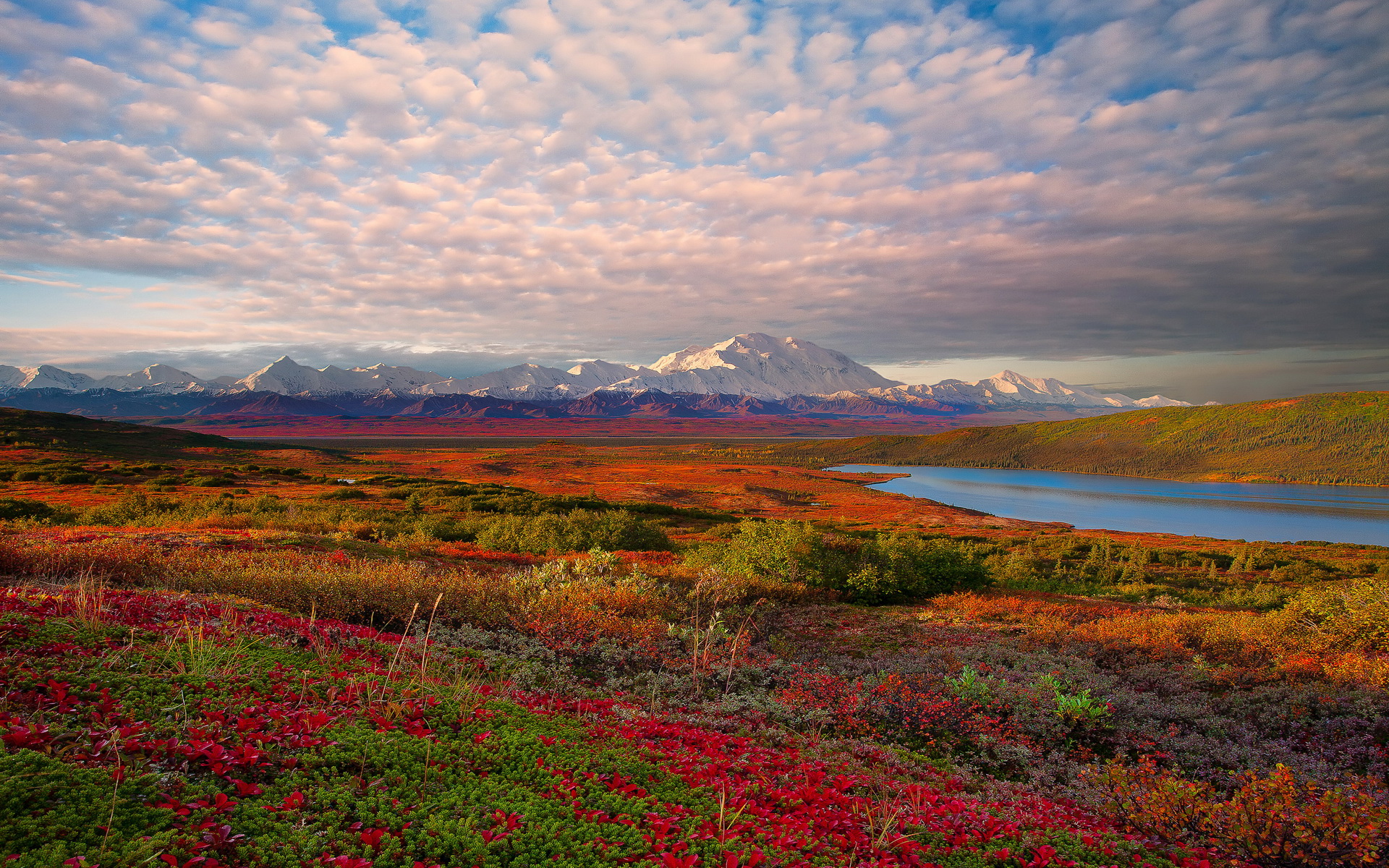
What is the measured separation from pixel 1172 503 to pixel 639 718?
136 m

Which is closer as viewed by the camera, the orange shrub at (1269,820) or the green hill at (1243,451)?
the orange shrub at (1269,820)

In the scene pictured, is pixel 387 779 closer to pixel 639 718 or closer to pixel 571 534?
pixel 639 718

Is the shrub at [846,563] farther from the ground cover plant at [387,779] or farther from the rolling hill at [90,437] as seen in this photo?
the rolling hill at [90,437]

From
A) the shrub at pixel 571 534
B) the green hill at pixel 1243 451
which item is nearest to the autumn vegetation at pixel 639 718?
the shrub at pixel 571 534

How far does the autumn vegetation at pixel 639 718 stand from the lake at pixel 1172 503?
255 ft

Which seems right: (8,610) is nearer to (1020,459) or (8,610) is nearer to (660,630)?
(660,630)

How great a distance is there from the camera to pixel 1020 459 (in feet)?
636

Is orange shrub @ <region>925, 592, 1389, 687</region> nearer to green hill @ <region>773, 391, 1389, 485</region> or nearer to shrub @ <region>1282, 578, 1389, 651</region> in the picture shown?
shrub @ <region>1282, 578, 1389, 651</region>

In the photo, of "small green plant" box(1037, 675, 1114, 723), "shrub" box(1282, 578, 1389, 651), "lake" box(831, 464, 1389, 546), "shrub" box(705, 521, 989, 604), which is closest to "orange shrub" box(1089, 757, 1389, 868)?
"small green plant" box(1037, 675, 1114, 723)

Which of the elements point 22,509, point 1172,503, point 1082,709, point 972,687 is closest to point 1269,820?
point 1082,709

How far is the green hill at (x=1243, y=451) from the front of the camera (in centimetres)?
15988

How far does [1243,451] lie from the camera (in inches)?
6924

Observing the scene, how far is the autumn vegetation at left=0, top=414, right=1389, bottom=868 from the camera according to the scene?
3.39m

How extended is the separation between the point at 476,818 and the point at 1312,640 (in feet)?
46.3
